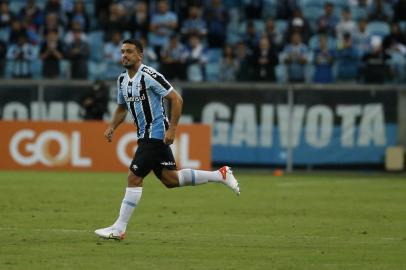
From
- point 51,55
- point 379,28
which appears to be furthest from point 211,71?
point 379,28

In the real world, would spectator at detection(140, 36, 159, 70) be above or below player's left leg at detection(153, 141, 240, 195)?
above

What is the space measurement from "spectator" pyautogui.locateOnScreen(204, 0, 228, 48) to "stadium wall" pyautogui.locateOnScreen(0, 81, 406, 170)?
2.30 meters

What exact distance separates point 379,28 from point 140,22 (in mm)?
5784

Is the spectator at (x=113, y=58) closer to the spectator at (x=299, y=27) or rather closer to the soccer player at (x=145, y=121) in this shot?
the spectator at (x=299, y=27)

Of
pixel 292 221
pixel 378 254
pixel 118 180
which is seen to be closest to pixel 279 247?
pixel 378 254

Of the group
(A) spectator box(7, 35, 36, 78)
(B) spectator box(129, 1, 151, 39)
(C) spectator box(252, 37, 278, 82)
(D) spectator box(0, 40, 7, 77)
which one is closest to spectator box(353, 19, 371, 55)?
(C) spectator box(252, 37, 278, 82)

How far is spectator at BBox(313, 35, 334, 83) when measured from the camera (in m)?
23.0

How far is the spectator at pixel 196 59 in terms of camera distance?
76.0ft

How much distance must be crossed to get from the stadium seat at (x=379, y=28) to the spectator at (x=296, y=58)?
2.24m

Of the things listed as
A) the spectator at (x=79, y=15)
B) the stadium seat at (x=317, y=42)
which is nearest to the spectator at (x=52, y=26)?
the spectator at (x=79, y=15)

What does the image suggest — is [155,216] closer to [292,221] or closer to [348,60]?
[292,221]

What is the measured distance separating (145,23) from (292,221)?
40.7ft

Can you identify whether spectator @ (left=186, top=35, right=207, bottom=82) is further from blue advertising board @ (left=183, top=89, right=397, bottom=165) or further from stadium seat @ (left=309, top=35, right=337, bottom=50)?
stadium seat @ (left=309, top=35, right=337, bottom=50)

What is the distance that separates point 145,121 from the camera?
11.2 metres
